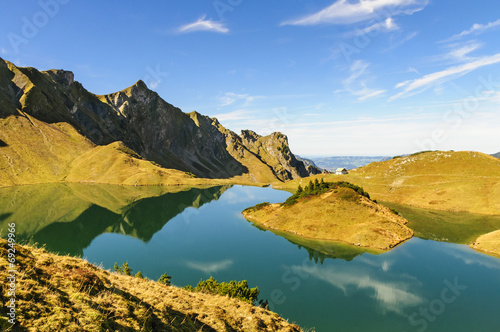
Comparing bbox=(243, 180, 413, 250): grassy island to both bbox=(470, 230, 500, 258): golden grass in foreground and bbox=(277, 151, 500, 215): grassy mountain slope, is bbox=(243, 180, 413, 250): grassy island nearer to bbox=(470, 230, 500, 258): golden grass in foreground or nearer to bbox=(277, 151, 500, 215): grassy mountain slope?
bbox=(470, 230, 500, 258): golden grass in foreground

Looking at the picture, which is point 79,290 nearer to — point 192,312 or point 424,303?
point 192,312

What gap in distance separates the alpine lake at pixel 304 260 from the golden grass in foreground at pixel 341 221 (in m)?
4.44

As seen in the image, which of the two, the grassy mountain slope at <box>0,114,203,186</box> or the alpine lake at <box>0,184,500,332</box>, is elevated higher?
the grassy mountain slope at <box>0,114,203,186</box>

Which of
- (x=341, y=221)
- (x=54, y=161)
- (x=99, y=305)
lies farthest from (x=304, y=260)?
(x=54, y=161)

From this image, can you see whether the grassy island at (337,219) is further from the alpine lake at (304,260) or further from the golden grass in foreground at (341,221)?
the alpine lake at (304,260)

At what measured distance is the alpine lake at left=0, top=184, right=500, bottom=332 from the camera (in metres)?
36.4

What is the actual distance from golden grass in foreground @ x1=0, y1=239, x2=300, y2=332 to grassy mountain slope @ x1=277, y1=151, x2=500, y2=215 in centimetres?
13794

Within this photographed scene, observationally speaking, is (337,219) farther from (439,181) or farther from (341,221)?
(439,181)

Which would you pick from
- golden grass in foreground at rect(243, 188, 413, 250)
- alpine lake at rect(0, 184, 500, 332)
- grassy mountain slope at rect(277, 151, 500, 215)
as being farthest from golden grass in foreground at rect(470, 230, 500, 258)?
grassy mountain slope at rect(277, 151, 500, 215)

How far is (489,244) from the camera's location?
66.9 m

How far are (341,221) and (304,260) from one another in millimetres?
26314

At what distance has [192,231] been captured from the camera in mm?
81625

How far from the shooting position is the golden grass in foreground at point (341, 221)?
69625 millimetres

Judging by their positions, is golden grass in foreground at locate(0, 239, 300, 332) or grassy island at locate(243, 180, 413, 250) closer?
golden grass in foreground at locate(0, 239, 300, 332)
